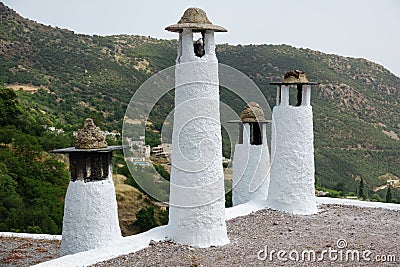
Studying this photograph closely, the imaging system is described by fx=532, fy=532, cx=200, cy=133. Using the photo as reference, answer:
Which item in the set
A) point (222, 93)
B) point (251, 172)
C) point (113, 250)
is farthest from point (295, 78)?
point (222, 93)

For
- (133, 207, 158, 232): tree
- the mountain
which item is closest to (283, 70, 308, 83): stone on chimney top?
(133, 207, 158, 232): tree

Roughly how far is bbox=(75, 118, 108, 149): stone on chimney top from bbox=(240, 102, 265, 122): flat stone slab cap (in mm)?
5629

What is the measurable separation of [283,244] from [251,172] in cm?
446

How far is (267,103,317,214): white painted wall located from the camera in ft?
40.4

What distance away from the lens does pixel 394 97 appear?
40.1 m

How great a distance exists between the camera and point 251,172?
13703 millimetres

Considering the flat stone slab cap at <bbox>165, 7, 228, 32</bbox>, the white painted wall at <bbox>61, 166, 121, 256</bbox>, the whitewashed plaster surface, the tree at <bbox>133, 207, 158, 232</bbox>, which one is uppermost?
the flat stone slab cap at <bbox>165, 7, 228, 32</bbox>

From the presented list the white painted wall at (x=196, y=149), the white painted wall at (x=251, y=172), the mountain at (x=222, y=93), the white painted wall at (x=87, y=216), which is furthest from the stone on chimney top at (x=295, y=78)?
the mountain at (x=222, y=93)

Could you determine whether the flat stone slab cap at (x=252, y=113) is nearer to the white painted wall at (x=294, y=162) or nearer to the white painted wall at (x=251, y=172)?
the white painted wall at (x=251, y=172)

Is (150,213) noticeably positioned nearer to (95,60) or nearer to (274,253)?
(274,253)

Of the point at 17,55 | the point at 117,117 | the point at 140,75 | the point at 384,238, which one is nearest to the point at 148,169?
the point at 384,238

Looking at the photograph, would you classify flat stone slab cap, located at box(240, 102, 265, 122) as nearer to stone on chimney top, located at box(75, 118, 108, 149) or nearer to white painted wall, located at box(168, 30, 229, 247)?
white painted wall, located at box(168, 30, 229, 247)

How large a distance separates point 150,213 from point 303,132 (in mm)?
6570

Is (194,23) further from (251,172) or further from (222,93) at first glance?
(222,93)
